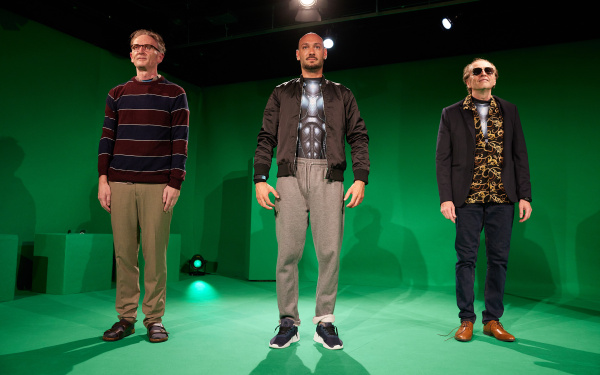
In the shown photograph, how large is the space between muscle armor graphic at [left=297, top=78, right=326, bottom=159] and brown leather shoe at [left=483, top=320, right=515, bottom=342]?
149 centimetres

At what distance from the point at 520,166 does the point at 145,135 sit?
7.42 feet

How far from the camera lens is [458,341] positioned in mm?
2555

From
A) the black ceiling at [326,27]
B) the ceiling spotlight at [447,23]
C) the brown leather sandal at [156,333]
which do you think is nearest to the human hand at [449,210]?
the brown leather sandal at [156,333]

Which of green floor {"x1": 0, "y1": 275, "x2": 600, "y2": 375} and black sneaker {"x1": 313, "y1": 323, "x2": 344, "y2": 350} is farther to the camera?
black sneaker {"x1": 313, "y1": 323, "x2": 344, "y2": 350}

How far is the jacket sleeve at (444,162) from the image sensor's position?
2686 millimetres

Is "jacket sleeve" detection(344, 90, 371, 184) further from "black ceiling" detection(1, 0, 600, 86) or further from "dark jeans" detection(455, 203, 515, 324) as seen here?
"black ceiling" detection(1, 0, 600, 86)

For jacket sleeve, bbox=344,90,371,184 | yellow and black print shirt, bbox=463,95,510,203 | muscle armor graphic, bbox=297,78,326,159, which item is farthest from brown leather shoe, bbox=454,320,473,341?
muscle armor graphic, bbox=297,78,326,159

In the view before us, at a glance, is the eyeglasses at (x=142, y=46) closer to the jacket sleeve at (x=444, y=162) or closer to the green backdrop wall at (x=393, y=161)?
the jacket sleeve at (x=444, y=162)

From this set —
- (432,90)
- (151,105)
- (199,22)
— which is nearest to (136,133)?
(151,105)

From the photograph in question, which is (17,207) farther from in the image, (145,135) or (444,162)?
(444,162)

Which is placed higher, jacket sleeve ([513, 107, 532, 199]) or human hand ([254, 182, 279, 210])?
jacket sleeve ([513, 107, 532, 199])

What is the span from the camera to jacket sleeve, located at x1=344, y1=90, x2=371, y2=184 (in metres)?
2.28

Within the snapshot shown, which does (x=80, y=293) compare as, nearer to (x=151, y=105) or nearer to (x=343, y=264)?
(x=151, y=105)

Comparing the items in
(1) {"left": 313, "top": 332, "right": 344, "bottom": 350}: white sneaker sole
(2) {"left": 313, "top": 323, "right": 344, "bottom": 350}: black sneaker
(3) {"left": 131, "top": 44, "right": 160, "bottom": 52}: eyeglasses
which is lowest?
(1) {"left": 313, "top": 332, "right": 344, "bottom": 350}: white sneaker sole
